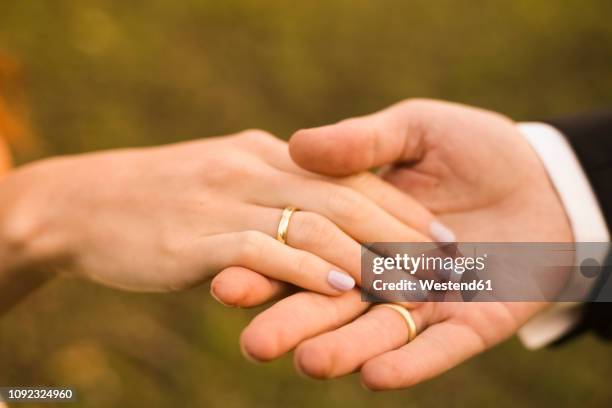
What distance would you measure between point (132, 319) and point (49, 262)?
108 cm

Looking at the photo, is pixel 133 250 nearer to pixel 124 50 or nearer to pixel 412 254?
pixel 412 254

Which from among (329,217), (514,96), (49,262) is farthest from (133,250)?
(514,96)

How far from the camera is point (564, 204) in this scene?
187 cm

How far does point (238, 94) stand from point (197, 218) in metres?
2.21

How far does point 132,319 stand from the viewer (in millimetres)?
2990

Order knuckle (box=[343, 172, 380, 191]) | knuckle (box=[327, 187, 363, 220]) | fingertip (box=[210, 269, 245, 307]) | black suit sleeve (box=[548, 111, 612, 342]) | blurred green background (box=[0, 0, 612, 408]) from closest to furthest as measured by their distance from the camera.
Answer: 1. fingertip (box=[210, 269, 245, 307])
2. knuckle (box=[327, 187, 363, 220])
3. knuckle (box=[343, 172, 380, 191])
4. black suit sleeve (box=[548, 111, 612, 342])
5. blurred green background (box=[0, 0, 612, 408])

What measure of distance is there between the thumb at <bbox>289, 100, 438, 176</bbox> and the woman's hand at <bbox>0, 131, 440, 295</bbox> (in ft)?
0.25

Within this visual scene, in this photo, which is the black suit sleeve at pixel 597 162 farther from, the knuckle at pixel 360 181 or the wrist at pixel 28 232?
the wrist at pixel 28 232

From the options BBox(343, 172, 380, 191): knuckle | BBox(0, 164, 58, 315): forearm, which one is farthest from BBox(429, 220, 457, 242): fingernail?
BBox(0, 164, 58, 315): forearm

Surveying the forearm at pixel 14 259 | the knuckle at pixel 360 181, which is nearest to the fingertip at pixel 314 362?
the knuckle at pixel 360 181

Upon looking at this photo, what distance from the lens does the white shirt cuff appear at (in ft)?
6.05

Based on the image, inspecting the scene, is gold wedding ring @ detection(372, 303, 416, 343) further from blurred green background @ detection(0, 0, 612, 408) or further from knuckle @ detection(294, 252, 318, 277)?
blurred green background @ detection(0, 0, 612, 408)

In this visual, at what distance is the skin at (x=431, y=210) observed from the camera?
1.34m

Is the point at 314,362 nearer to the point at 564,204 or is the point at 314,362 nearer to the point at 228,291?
the point at 228,291
